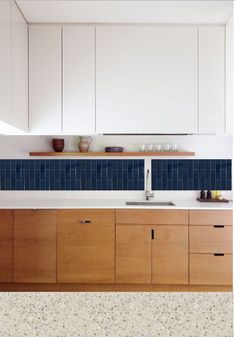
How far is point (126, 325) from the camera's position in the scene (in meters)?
0.74

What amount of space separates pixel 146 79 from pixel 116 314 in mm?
2899

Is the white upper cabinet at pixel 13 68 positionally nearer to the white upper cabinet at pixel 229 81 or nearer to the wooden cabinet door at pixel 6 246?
the wooden cabinet door at pixel 6 246

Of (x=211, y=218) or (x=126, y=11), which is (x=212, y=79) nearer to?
(x=126, y=11)

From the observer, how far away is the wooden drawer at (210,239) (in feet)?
11.3

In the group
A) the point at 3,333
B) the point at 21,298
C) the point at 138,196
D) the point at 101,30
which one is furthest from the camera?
the point at 138,196

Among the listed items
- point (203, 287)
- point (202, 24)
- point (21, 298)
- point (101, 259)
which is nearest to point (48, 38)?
point (202, 24)

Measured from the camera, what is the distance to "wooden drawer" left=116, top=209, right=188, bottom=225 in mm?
3461

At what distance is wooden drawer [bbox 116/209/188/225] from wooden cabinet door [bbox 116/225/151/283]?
0.06 meters

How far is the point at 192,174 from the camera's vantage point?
4.10 m

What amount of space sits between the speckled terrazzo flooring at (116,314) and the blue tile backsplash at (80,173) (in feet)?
10.7

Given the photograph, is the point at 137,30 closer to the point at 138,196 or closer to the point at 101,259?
the point at 138,196

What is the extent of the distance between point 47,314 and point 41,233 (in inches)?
110

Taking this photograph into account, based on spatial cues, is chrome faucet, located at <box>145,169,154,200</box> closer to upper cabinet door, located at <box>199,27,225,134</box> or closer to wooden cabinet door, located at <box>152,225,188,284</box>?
wooden cabinet door, located at <box>152,225,188,284</box>

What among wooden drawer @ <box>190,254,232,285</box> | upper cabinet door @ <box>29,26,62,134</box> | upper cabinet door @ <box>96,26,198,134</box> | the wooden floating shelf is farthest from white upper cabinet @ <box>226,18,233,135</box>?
upper cabinet door @ <box>29,26,62,134</box>
